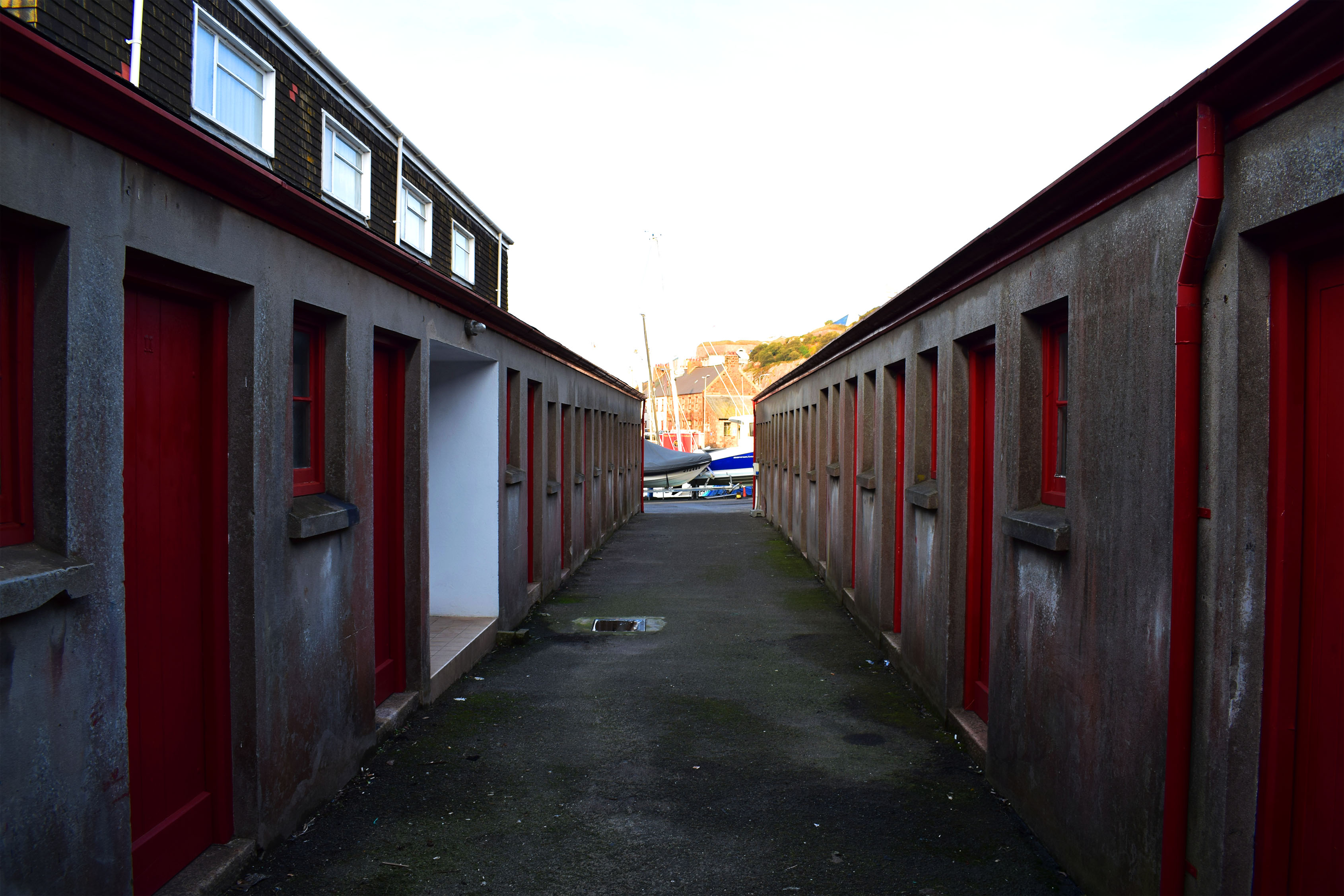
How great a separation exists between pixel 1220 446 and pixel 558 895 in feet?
10.6

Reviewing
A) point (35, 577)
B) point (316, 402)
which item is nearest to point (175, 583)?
point (35, 577)

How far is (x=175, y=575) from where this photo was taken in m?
4.00

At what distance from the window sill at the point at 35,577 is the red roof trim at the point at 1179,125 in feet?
13.0

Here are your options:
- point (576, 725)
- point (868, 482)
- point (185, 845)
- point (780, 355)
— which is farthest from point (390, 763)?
point (780, 355)

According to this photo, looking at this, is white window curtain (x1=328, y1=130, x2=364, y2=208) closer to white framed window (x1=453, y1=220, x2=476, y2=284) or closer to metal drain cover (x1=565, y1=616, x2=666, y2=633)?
white framed window (x1=453, y1=220, x2=476, y2=284)

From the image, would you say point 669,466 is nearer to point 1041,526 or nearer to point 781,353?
point 1041,526

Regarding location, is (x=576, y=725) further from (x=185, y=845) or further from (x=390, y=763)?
(x=185, y=845)

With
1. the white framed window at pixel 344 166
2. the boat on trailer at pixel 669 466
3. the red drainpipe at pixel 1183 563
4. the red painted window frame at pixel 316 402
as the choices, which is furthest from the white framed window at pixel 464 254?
the boat on trailer at pixel 669 466

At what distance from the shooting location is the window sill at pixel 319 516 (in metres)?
4.61

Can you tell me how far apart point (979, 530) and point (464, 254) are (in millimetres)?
16771

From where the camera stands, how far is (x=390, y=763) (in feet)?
18.7

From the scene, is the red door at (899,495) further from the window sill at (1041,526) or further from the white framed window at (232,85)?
the white framed window at (232,85)

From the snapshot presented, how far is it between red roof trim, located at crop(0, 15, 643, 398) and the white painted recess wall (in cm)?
284

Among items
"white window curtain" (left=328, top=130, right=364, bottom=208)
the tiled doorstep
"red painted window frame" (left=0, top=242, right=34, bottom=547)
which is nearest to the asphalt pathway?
the tiled doorstep
